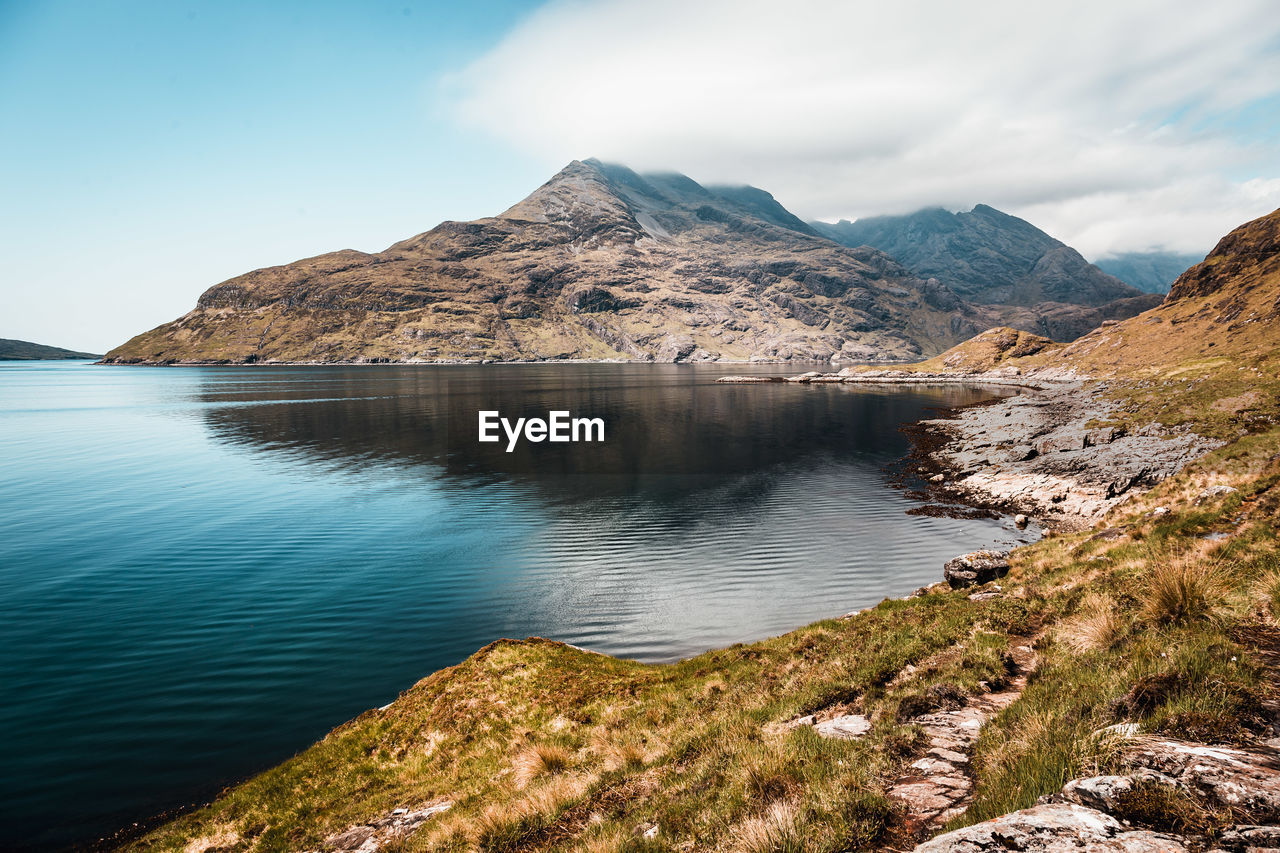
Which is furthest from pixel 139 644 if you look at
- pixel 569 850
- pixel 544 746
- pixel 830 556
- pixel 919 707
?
pixel 830 556

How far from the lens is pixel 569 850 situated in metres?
8.04

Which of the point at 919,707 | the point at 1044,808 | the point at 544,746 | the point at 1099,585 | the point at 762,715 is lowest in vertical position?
the point at 544,746

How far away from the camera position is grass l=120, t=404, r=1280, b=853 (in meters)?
6.73

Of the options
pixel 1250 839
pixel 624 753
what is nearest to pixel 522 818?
pixel 624 753

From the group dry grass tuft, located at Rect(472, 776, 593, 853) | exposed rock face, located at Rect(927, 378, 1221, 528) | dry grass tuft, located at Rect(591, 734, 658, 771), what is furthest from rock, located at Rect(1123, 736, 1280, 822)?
exposed rock face, located at Rect(927, 378, 1221, 528)

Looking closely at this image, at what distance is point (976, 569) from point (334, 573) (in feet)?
111

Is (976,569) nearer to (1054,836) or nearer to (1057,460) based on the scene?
(1054,836)

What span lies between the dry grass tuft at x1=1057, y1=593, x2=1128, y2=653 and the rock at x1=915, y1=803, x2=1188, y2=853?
7362 mm

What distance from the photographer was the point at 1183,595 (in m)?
10.1

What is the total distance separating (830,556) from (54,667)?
126 feet

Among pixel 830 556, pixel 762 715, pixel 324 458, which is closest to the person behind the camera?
pixel 762 715

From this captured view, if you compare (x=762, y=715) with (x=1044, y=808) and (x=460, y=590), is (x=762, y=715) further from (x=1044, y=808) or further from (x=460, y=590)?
(x=460, y=590)

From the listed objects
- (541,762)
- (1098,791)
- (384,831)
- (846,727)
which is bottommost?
(384,831)

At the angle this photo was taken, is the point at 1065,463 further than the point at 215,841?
Yes
